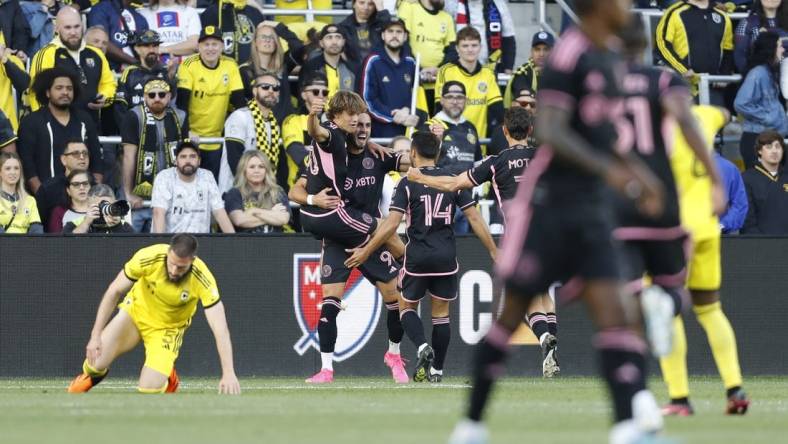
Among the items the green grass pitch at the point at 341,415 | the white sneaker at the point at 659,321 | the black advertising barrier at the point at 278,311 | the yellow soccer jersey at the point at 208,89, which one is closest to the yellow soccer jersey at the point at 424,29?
the yellow soccer jersey at the point at 208,89

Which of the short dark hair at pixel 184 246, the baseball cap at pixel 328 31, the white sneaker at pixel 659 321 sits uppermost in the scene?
the white sneaker at pixel 659 321

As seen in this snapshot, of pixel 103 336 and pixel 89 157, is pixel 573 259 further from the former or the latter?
pixel 89 157

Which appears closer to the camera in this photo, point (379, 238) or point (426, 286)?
point (379, 238)

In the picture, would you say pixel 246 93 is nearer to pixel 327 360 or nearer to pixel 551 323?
pixel 327 360

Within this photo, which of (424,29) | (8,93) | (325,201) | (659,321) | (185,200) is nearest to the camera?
(659,321)

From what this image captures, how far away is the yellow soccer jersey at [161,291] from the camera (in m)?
13.0

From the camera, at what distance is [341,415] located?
10.1 m

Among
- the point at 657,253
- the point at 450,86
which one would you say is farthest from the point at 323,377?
the point at 657,253

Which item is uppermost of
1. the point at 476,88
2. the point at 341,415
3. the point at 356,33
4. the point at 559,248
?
the point at 559,248

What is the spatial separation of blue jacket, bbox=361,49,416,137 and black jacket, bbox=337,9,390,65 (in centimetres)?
35

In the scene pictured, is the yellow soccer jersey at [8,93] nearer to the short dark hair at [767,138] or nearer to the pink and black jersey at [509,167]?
the pink and black jersey at [509,167]

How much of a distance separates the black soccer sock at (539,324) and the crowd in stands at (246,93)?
3.02 metres

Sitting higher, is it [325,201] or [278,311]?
[325,201]

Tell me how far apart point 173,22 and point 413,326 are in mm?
6639
